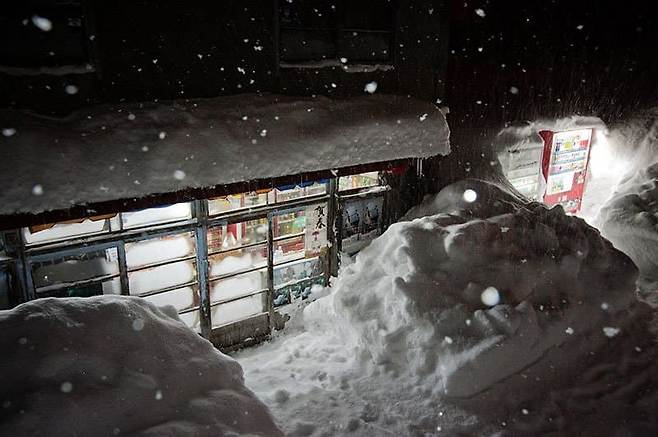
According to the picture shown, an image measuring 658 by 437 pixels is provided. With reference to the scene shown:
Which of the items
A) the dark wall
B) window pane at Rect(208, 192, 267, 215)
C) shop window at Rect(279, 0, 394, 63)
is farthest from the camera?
window pane at Rect(208, 192, 267, 215)

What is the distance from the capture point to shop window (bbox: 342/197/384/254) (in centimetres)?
830

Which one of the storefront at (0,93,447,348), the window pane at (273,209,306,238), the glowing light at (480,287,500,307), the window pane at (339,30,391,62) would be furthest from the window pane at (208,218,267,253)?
the glowing light at (480,287,500,307)

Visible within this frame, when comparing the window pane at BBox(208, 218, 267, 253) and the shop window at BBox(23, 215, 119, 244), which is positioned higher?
the shop window at BBox(23, 215, 119, 244)

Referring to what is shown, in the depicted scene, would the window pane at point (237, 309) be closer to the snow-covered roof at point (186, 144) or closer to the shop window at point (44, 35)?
the snow-covered roof at point (186, 144)

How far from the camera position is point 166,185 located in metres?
5.23

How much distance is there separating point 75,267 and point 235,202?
2.37 meters

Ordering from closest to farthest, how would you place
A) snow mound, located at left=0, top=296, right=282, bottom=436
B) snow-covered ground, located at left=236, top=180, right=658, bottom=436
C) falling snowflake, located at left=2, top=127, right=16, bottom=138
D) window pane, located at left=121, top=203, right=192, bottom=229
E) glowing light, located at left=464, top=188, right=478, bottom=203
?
snow mound, located at left=0, top=296, right=282, bottom=436 → falling snowflake, located at left=2, top=127, right=16, bottom=138 → snow-covered ground, located at left=236, top=180, right=658, bottom=436 → window pane, located at left=121, top=203, right=192, bottom=229 → glowing light, located at left=464, top=188, right=478, bottom=203

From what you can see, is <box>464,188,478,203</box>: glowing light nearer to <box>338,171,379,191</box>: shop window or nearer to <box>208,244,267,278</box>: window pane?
<box>338,171,379,191</box>: shop window

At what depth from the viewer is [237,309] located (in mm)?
7707

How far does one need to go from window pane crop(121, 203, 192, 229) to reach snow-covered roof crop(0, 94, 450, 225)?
126cm

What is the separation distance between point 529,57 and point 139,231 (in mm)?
8421

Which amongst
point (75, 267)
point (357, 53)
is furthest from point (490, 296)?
point (75, 267)

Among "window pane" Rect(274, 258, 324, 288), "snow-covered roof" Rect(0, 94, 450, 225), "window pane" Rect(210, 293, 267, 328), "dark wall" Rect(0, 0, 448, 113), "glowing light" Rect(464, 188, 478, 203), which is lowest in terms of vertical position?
"window pane" Rect(210, 293, 267, 328)

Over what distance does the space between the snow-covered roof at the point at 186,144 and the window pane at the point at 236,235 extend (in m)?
1.58
